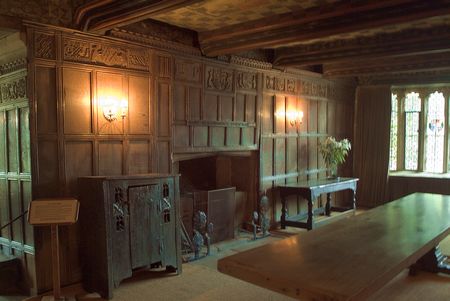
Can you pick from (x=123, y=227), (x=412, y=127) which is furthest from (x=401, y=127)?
(x=123, y=227)

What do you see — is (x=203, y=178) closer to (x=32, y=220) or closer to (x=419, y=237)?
(x=32, y=220)

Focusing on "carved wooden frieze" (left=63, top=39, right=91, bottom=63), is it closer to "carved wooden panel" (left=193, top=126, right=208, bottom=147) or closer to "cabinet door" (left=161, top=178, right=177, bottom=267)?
"cabinet door" (left=161, top=178, right=177, bottom=267)

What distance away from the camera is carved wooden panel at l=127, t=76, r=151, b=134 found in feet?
16.2

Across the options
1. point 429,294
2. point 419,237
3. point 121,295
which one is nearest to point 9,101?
point 121,295

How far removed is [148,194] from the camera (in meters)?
4.51

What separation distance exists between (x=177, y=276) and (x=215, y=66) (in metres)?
3.05

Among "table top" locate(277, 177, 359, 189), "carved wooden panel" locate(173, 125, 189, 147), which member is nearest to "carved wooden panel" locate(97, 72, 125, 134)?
"carved wooden panel" locate(173, 125, 189, 147)

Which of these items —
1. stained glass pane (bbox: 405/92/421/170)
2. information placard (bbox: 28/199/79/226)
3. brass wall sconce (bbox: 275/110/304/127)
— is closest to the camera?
information placard (bbox: 28/199/79/226)

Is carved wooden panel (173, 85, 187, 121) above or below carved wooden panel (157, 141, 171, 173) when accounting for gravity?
above

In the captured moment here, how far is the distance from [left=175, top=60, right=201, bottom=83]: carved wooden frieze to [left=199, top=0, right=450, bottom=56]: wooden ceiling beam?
11.3 inches

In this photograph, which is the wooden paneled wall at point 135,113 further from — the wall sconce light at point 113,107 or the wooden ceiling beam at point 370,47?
the wooden ceiling beam at point 370,47

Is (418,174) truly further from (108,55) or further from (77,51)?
(77,51)

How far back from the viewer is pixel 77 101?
4.45 meters

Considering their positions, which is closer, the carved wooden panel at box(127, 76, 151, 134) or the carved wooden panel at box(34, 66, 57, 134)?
the carved wooden panel at box(34, 66, 57, 134)
